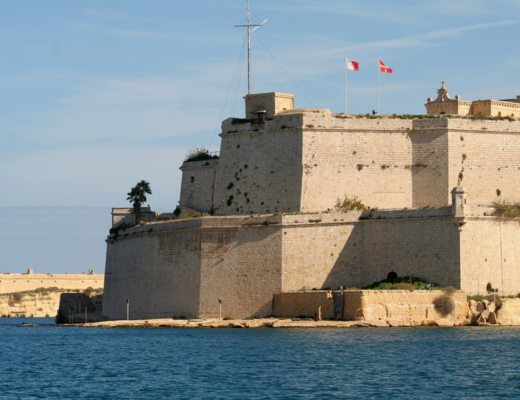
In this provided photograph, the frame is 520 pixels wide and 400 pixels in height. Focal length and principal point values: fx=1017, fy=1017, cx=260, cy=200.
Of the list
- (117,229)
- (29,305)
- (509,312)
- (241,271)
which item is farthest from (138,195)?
(29,305)

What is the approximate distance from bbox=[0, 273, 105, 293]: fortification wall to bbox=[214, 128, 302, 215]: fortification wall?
36.2m

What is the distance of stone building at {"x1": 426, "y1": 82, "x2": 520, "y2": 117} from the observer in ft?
156

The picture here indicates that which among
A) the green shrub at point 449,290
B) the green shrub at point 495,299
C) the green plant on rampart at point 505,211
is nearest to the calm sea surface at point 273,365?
the green shrub at point 495,299

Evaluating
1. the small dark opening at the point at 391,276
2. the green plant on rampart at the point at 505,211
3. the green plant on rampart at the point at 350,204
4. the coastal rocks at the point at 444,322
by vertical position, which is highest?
the green plant on rampart at the point at 350,204

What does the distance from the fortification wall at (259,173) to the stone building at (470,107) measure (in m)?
8.22

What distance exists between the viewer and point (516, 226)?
134 feet

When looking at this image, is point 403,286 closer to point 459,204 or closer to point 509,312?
point 459,204

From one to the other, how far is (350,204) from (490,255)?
280 inches

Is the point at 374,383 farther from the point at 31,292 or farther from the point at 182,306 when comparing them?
the point at 31,292

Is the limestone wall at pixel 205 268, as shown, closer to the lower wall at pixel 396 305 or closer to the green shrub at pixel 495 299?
the lower wall at pixel 396 305

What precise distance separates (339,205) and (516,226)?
7.89 meters

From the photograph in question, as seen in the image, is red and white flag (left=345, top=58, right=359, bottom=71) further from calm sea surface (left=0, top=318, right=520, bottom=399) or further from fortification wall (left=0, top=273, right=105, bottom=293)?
fortification wall (left=0, top=273, right=105, bottom=293)

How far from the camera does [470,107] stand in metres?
48.2

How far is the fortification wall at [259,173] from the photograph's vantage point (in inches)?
1761
